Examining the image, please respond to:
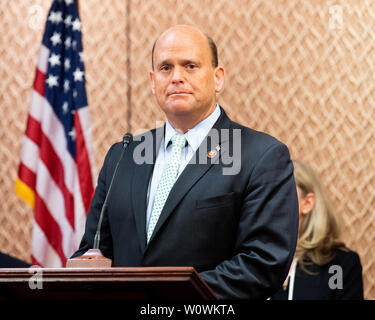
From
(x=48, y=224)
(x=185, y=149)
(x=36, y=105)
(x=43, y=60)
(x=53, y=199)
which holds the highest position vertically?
(x=43, y=60)

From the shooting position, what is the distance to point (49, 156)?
13.3ft

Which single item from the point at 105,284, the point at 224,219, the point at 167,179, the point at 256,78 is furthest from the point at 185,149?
the point at 256,78

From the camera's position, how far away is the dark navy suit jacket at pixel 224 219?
2.02 m

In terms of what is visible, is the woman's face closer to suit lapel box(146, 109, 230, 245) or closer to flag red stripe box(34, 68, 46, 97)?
suit lapel box(146, 109, 230, 245)

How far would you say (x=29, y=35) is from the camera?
4629mm

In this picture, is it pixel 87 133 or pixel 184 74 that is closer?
pixel 184 74

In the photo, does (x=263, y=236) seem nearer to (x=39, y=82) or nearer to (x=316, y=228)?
(x=316, y=228)

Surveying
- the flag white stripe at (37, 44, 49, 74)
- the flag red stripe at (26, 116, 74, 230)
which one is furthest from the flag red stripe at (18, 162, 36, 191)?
the flag white stripe at (37, 44, 49, 74)

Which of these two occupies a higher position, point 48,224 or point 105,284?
point 105,284

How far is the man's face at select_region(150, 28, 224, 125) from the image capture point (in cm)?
243

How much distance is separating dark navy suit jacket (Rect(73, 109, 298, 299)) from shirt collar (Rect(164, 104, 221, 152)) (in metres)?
0.06

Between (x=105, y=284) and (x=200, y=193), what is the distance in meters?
0.73

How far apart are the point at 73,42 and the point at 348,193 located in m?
2.14
